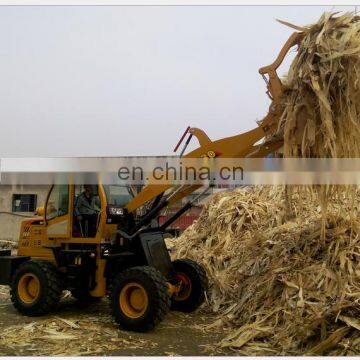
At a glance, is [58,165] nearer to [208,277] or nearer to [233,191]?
[208,277]

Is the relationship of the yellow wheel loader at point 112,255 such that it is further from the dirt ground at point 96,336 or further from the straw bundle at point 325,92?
the straw bundle at point 325,92

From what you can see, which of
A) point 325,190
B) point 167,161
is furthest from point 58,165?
point 325,190

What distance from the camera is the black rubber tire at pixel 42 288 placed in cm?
779

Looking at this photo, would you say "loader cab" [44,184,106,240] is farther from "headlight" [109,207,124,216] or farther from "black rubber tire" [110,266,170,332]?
"black rubber tire" [110,266,170,332]

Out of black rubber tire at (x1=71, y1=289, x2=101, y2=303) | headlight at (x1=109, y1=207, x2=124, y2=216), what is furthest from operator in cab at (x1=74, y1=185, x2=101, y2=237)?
black rubber tire at (x1=71, y1=289, x2=101, y2=303)

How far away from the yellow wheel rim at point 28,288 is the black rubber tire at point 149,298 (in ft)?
5.39

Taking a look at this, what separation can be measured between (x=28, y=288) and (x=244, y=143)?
4442 millimetres

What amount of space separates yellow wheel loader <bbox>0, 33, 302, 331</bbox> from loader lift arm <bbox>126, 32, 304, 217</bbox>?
15mm

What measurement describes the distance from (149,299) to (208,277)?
8.35ft

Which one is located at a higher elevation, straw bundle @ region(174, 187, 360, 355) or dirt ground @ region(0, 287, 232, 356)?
straw bundle @ region(174, 187, 360, 355)

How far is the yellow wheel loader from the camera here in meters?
7.25

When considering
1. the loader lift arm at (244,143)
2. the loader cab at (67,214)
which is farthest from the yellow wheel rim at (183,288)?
the loader cab at (67,214)

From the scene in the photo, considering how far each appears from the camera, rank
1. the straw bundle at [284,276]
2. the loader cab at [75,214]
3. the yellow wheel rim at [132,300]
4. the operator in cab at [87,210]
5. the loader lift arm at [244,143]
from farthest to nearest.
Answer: the operator in cab at [87,210], the loader cab at [75,214], the yellow wheel rim at [132,300], the loader lift arm at [244,143], the straw bundle at [284,276]

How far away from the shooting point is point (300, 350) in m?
6.16
